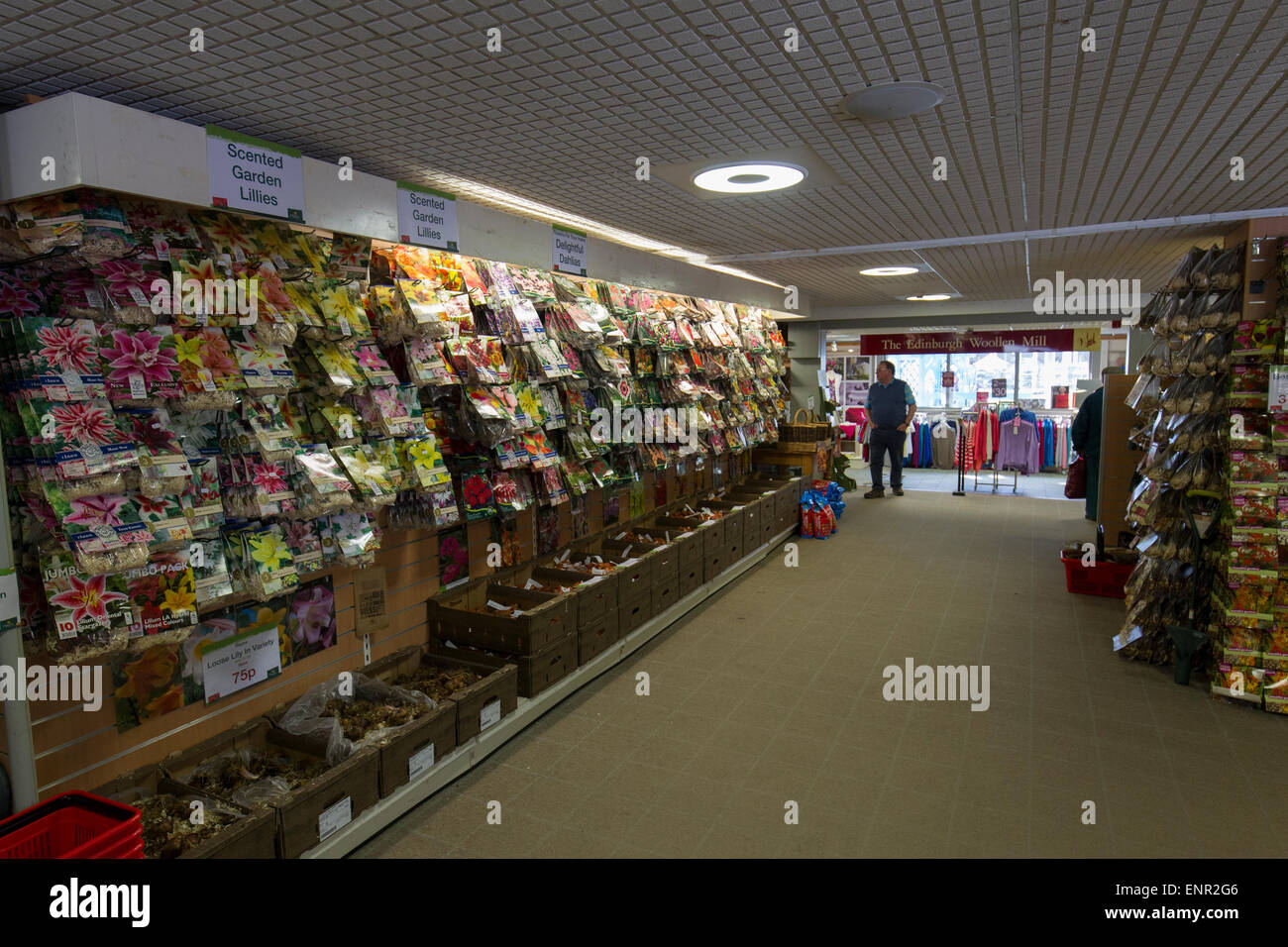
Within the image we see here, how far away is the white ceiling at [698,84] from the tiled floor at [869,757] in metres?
2.83

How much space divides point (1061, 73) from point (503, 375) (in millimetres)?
2720

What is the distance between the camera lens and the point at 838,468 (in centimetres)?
1140

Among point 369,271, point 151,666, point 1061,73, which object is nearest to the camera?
point 1061,73

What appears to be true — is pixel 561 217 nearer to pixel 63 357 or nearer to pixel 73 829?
pixel 63 357

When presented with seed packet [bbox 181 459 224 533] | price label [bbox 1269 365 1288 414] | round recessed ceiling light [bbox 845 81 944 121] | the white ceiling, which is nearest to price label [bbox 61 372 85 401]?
seed packet [bbox 181 459 224 533]

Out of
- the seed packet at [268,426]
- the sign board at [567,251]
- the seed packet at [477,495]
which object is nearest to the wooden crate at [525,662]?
the seed packet at [477,495]

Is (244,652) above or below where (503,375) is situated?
below

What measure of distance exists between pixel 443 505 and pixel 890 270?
4895mm

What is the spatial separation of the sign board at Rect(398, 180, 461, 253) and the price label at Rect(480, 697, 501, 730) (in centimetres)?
228

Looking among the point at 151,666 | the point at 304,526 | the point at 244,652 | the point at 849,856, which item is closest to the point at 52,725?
the point at 151,666

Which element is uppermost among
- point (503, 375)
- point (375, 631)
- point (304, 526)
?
point (503, 375)

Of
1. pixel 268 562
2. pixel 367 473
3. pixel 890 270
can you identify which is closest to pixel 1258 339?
pixel 890 270

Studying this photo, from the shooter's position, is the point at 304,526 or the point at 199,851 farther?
the point at 304,526

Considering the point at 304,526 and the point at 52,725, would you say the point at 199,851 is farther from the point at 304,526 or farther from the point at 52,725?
the point at 304,526
